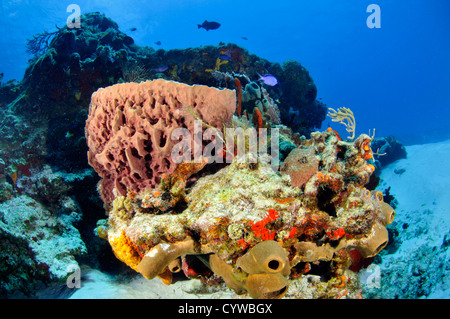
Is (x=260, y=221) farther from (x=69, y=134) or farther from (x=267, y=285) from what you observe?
(x=69, y=134)

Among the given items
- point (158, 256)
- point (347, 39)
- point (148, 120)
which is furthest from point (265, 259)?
point (347, 39)

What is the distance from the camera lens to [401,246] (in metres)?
6.09

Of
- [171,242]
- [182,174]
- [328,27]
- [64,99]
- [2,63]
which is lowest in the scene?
[171,242]

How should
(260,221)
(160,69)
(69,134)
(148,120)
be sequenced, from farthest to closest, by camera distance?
(160,69)
(69,134)
(148,120)
(260,221)

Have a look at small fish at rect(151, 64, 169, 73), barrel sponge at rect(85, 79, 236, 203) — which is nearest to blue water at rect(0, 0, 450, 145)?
small fish at rect(151, 64, 169, 73)

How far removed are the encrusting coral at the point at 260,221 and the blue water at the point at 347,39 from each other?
268 ft

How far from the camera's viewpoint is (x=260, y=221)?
6.24 feet

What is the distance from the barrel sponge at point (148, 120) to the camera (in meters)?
2.78

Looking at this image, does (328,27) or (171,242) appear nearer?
(171,242)

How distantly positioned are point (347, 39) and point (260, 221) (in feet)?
479

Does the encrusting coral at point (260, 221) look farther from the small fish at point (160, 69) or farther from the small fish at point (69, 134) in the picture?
the small fish at point (160, 69)

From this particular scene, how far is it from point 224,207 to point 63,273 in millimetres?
2562
